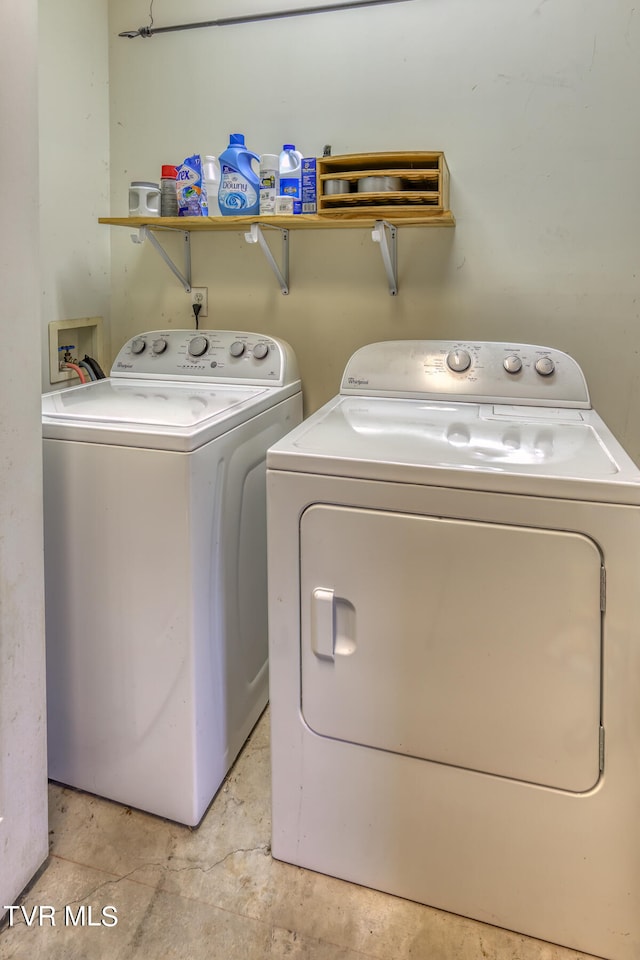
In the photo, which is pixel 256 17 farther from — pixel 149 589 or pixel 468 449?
pixel 149 589

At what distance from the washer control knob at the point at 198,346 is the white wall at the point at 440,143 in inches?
8.3

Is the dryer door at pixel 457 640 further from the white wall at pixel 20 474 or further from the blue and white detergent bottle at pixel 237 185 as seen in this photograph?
the blue and white detergent bottle at pixel 237 185

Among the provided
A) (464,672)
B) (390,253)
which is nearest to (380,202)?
(390,253)

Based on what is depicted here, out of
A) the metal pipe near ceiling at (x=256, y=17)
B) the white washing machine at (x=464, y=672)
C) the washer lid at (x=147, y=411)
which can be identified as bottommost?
the white washing machine at (x=464, y=672)

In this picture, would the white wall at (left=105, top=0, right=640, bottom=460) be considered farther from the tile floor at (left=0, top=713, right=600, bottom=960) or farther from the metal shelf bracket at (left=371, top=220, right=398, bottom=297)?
the tile floor at (left=0, top=713, right=600, bottom=960)

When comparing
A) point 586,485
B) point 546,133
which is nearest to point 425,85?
point 546,133

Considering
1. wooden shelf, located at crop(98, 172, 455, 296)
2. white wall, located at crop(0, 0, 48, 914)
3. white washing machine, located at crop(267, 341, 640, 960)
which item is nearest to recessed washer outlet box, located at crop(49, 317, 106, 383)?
wooden shelf, located at crop(98, 172, 455, 296)

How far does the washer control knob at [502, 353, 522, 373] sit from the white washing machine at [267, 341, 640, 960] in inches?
16.9

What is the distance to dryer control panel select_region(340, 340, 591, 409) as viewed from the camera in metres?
1.78

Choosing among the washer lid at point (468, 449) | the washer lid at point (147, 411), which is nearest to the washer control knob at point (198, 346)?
the washer lid at point (147, 411)

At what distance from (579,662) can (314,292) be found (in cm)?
144

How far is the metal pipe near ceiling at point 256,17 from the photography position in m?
1.93

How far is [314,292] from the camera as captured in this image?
6.98ft

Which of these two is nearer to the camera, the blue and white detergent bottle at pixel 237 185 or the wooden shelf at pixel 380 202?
the wooden shelf at pixel 380 202
